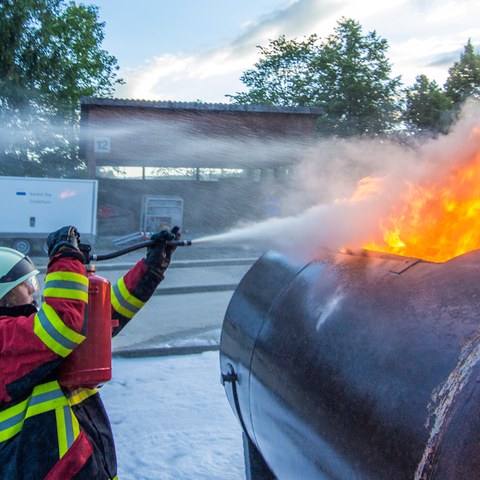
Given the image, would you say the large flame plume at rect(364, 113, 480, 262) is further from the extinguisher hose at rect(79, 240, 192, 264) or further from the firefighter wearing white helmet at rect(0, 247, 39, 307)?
the firefighter wearing white helmet at rect(0, 247, 39, 307)

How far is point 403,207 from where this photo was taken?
205 cm

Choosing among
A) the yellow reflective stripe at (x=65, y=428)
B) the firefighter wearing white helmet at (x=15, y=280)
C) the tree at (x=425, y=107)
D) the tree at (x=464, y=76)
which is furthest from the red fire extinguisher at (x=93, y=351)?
the tree at (x=425, y=107)

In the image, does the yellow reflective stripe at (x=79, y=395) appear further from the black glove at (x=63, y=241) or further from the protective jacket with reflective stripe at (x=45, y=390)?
the black glove at (x=63, y=241)

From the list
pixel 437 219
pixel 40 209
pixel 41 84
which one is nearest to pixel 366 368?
pixel 437 219

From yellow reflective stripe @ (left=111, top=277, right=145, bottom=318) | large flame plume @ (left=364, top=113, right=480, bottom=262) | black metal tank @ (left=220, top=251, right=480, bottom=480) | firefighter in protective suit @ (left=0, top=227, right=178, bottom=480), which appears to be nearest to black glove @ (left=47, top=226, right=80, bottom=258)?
firefighter in protective suit @ (left=0, top=227, right=178, bottom=480)

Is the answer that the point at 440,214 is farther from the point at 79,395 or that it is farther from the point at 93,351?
A: the point at 79,395

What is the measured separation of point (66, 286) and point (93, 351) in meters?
0.32

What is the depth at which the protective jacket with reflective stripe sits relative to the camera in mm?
1801

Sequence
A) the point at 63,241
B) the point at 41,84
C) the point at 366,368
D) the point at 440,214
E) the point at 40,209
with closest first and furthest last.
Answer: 1. the point at 366,368
2. the point at 440,214
3. the point at 63,241
4. the point at 40,209
5. the point at 41,84

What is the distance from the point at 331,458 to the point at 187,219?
59.0 feet

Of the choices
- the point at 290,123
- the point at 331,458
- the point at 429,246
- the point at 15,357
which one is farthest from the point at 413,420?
the point at 290,123

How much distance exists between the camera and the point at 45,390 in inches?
74.8

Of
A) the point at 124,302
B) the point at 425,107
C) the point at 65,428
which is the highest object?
the point at 425,107

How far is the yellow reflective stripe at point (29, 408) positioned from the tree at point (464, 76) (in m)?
4.17
